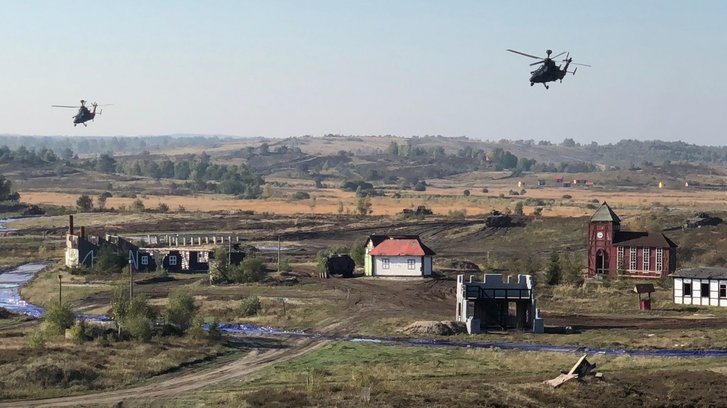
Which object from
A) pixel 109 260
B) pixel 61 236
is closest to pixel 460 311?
pixel 109 260

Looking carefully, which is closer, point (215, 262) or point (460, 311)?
point (460, 311)

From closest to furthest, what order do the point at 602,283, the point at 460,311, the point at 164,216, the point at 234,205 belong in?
1. the point at 460,311
2. the point at 602,283
3. the point at 164,216
4. the point at 234,205

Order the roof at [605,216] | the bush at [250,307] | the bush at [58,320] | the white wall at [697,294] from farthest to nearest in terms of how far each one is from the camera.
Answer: the roof at [605,216]
the bush at [250,307]
the white wall at [697,294]
the bush at [58,320]

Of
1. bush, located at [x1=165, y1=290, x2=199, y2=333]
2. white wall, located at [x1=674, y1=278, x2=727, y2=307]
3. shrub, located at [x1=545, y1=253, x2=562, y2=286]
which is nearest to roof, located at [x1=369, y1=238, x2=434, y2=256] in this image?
shrub, located at [x1=545, y1=253, x2=562, y2=286]

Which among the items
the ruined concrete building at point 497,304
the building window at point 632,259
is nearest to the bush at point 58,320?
the ruined concrete building at point 497,304

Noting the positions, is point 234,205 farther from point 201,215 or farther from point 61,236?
point 61,236

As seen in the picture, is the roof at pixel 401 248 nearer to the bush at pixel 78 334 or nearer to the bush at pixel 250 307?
the bush at pixel 250 307
